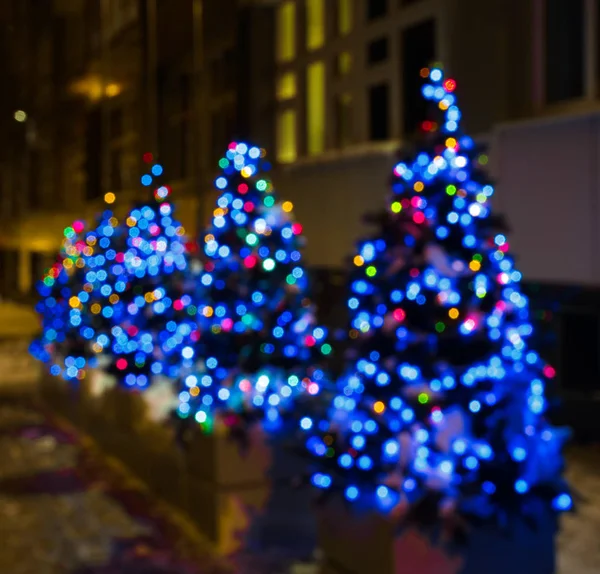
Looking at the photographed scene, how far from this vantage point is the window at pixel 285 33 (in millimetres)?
13242

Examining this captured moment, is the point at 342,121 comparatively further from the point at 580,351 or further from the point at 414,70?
the point at 580,351

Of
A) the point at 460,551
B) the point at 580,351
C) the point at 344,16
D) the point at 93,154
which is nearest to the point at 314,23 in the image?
the point at 344,16

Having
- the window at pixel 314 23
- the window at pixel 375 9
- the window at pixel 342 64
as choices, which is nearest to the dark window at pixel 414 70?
the window at pixel 375 9

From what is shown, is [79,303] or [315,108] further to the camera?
[315,108]

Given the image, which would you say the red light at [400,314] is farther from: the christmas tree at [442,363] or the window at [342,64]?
the window at [342,64]

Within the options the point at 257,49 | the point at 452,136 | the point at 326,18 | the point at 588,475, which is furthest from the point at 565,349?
the point at 257,49

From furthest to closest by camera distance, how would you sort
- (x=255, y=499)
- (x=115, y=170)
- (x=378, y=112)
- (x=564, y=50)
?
(x=115, y=170) < (x=378, y=112) < (x=564, y=50) < (x=255, y=499)

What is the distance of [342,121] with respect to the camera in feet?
39.0

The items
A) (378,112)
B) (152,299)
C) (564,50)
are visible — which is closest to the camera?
(152,299)

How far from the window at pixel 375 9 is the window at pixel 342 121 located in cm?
105

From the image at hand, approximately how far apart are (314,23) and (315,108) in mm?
1220

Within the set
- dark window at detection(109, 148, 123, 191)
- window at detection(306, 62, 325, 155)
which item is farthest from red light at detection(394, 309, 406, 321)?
dark window at detection(109, 148, 123, 191)

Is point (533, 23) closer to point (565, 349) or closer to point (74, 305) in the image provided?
point (565, 349)

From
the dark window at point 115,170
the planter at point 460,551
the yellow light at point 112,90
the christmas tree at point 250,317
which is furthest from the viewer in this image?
the dark window at point 115,170
